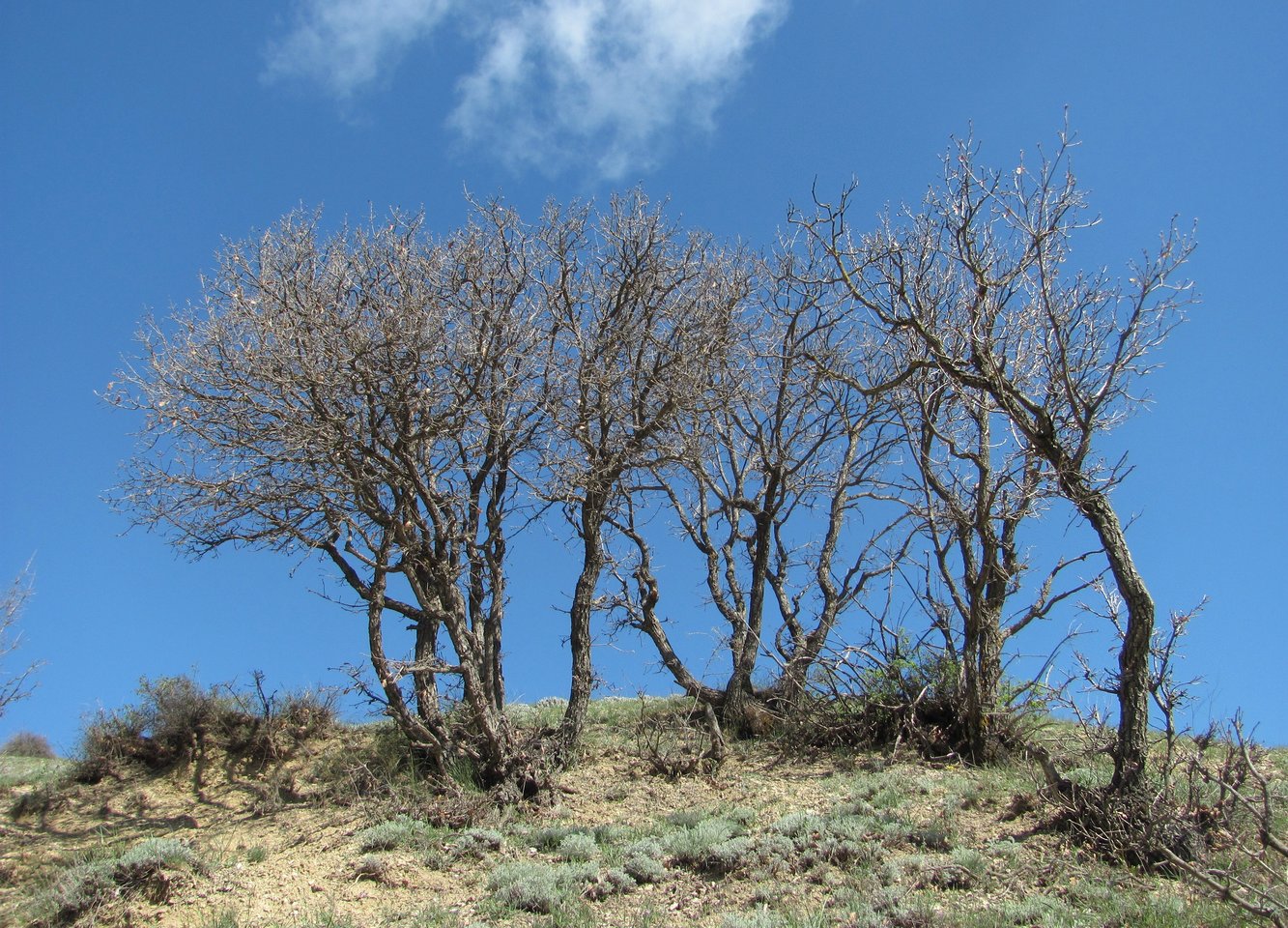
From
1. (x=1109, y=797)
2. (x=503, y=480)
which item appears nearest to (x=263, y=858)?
(x=503, y=480)

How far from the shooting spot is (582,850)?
28.7 feet

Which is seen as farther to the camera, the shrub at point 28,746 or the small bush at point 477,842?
the shrub at point 28,746

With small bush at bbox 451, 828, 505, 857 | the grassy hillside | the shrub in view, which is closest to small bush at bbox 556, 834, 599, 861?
the grassy hillside

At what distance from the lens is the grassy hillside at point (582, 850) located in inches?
279

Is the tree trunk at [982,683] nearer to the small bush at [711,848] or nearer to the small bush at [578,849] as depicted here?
the small bush at [711,848]

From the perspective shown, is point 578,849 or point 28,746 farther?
point 28,746

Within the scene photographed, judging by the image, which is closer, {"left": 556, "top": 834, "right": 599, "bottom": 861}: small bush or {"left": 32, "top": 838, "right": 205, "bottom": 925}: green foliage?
{"left": 32, "top": 838, "right": 205, "bottom": 925}: green foliage

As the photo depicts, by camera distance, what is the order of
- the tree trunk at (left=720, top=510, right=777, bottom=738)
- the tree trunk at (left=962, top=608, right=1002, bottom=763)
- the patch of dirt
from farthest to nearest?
the tree trunk at (left=720, top=510, right=777, bottom=738), the tree trunk at (left=962, top=608, right=1002, bottom=763), the patch of dirt

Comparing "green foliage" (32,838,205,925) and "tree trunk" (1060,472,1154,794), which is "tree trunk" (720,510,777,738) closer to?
"tree trunk" (1060,472,1154,794)

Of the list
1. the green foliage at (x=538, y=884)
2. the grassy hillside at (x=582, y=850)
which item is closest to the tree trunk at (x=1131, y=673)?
the grassy hillside at (x=582, y=850)

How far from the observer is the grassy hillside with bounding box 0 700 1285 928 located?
7.10m

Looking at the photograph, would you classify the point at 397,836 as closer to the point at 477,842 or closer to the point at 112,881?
the point at 477,842

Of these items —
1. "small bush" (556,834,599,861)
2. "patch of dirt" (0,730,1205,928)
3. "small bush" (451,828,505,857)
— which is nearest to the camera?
"patch of dirt" (0,730,1205,928)

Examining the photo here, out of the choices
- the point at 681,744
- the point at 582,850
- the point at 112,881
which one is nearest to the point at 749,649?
the point at 681,744
